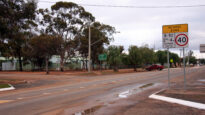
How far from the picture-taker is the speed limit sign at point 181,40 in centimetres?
1227

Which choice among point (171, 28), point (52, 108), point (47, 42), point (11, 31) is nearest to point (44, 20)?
point (47, 42)

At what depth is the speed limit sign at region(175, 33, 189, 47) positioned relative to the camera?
12.3m

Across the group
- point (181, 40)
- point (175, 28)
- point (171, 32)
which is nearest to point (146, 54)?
point (171, 32)

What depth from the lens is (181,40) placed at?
12398 millimetres

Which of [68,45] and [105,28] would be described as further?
[105,28]

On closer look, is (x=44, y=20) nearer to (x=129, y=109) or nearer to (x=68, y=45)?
(x=68, y=45)

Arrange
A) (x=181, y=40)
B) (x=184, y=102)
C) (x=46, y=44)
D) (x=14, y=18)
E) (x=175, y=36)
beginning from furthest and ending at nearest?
(x=46, y=44), (x=14, y=18), (x=175, y=36), (x=181, y=40), (x=184, y=102)

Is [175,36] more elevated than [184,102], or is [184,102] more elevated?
[175,36]

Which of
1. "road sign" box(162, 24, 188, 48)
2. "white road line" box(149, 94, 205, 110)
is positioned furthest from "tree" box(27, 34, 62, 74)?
"white road line" box(149, 94, 205, 110)

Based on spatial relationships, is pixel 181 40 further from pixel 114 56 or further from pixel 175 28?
pixel 114 56

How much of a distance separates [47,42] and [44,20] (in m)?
6.97

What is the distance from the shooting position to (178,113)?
721 centimetres

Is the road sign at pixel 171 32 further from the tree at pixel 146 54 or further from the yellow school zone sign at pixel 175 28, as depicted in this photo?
the tree at pixel 146 54

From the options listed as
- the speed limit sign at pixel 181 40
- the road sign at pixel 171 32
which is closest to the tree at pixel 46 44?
the road sign at pixel 171 32
